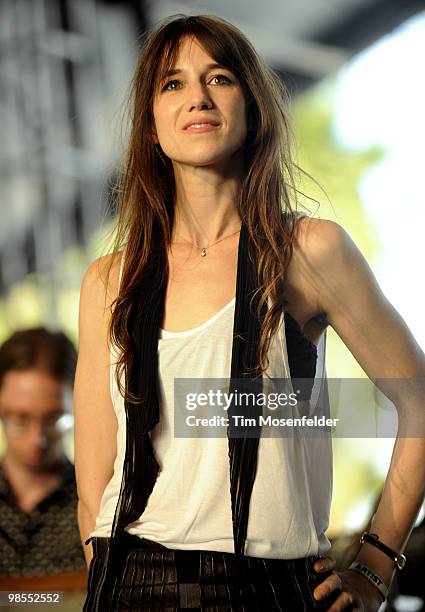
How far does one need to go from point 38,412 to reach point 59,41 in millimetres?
1119

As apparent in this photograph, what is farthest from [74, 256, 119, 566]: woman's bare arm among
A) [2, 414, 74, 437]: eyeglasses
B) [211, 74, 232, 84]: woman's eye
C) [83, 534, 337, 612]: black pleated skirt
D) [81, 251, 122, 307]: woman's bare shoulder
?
[2, 414, 74, 437]: eyeglasses

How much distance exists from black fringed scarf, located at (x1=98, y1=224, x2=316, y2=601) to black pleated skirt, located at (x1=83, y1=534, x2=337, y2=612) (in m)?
0.03

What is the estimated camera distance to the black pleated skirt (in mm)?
1332

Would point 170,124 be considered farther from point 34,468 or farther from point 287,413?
point 34,468

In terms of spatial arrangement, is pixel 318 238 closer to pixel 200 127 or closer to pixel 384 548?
pixel 200 127

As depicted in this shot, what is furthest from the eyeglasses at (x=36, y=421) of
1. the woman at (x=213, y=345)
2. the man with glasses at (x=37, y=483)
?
the woman at (x=213, y=345)

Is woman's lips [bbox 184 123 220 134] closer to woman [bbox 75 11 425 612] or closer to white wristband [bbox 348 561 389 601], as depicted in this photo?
woman [bbox 75 11 425 612]

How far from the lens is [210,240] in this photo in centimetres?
161

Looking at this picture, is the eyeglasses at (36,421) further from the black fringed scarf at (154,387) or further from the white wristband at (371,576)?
the white wristband at (371,576)

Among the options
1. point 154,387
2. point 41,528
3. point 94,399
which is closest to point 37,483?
point 41,528

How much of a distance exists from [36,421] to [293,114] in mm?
1156

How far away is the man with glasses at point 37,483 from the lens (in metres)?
2.53

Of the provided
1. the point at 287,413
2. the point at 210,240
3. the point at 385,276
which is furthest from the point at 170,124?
the point at 385,276

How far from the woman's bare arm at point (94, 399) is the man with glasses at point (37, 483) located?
0.88 m
